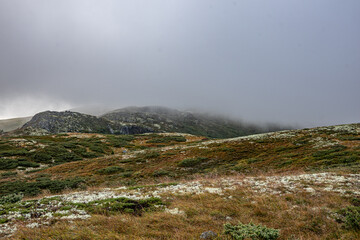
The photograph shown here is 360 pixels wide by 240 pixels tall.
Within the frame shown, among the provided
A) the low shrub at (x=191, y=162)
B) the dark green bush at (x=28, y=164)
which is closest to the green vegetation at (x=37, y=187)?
the low shrub at (x=191, y=162)

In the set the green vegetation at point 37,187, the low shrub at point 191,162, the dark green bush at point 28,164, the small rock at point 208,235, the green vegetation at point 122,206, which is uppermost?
the small rock at point 208,235

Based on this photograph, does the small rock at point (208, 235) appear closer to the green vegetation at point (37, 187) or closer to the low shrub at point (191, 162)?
the green vegetation at point (37, 187)

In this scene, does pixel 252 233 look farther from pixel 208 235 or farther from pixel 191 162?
pixel 191 162

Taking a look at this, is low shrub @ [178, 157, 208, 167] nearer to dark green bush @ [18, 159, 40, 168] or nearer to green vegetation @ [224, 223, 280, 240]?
green vegetation @ [224, 223, 280, 240]

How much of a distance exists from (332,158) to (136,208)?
24565mm

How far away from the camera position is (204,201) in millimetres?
10109

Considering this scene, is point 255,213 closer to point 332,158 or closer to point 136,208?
point 136,208

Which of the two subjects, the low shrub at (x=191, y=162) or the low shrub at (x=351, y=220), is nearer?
the low shrub at (x=351, y=220)

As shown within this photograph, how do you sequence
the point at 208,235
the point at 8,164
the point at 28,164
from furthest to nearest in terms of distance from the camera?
the point at 28,164 → the point at 8,164 → the point at 208,235

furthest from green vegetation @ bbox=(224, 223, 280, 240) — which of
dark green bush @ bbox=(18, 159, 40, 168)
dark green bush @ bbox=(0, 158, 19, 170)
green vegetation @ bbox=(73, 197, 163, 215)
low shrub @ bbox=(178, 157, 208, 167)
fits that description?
dark green bush @ bbox=(0, 158, 19, 170)

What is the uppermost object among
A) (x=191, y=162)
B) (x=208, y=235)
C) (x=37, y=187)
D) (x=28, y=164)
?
(x=208, y=235)

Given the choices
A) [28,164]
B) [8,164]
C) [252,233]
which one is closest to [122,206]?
[252,233]

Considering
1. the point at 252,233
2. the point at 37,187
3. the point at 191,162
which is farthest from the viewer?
the point at 191,162

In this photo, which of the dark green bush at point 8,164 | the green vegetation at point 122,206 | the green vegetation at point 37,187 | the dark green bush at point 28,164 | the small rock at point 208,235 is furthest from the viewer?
the dark green bush at point 28,164
